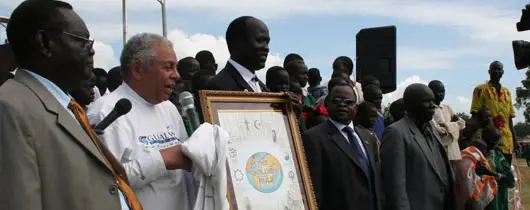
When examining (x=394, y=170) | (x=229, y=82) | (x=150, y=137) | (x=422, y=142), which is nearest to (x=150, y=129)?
(x=150, y=137)

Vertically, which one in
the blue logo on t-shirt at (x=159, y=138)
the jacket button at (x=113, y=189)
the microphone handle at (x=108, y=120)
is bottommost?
the jacket button at (x=113, y=189)

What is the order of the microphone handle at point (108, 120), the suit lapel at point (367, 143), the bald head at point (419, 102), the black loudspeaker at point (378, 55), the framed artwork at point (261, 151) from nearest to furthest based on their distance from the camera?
1. the microphone handle at point (108, 120)
2. the framed artwork at point (261, 151)
3. the suit lapel at point (367, 143)
4. the bald head at point (419, 102)
5. the black loudspeaker at point (378, 55)

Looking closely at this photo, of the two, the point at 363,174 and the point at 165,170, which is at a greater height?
the point at 165,170

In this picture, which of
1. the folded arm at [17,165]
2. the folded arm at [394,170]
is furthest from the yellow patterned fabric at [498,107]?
the folded arm at [17,165]

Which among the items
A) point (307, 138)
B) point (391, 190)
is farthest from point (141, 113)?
point (391, 190)

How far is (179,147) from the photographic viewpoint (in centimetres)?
386

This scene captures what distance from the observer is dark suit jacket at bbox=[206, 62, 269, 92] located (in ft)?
16.5

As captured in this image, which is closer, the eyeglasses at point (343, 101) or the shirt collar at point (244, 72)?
the shirt collar at point (244, 72)

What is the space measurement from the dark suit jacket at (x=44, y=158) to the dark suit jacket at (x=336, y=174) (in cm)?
322

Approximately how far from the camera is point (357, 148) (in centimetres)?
607

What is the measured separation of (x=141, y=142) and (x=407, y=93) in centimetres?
368

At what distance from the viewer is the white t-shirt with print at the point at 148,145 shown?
3.79 metres

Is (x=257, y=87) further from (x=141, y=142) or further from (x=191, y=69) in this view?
(x=191, y=69)

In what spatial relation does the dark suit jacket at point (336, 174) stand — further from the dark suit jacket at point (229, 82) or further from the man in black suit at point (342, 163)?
the dark suit jacket at point (229, 82)
